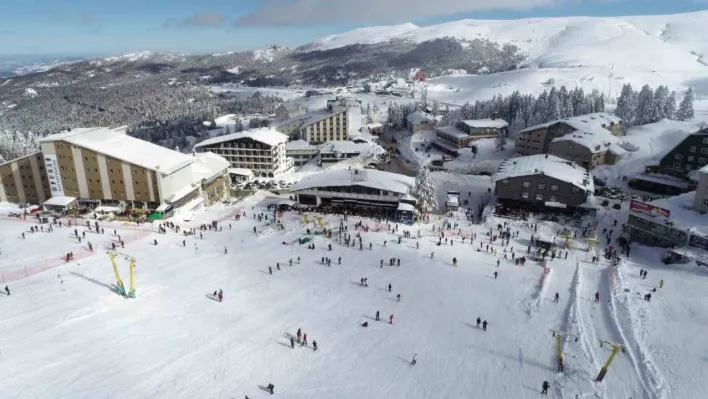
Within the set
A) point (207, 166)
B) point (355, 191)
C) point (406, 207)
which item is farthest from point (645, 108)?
point (207, 166)

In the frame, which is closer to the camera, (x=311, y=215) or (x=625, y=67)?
(x=311, y=215)

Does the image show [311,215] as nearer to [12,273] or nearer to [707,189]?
[12,273]

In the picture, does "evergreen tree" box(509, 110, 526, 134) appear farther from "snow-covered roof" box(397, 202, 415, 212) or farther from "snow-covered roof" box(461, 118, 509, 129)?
"snow-covered roof" box(397, 202, 415, 212)

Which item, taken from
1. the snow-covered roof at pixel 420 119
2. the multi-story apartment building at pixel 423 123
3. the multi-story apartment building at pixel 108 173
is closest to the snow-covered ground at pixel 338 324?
the multi-story apartment building at pixel 108 173

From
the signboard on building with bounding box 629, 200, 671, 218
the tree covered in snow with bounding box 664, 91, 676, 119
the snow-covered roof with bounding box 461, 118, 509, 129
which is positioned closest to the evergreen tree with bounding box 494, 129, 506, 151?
the snow-covered roof with bounding box 461, 118, 509, 129

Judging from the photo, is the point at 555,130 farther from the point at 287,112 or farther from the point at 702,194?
the point at 287,112

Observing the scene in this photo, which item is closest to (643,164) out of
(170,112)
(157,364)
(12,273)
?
(157,364)

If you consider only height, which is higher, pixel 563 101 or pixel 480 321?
pixel 563 101
